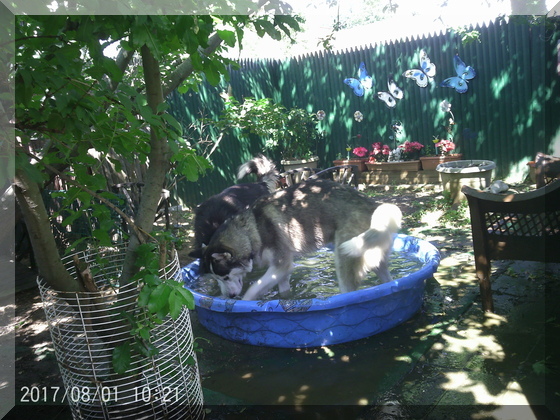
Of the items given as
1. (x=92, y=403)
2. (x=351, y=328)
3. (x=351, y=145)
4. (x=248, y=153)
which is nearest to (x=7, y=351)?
(x=92, y=403)

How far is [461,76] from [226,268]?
8.17 meters

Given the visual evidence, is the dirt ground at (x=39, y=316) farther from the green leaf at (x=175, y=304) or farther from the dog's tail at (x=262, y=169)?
the green leaf at (x=175, y=304)

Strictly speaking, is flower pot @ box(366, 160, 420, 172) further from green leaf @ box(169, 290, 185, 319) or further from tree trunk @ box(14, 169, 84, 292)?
green leaf @ box(169, 290, 185, 319)

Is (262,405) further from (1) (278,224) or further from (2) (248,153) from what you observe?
(2) (248,153)

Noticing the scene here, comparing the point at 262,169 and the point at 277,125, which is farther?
the point at 277,125

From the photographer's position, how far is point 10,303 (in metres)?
5.80

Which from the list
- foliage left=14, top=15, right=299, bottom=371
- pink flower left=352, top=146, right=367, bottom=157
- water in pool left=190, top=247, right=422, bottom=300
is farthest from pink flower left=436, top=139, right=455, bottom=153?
foliage left=14, top=15, right=299, bottom=371

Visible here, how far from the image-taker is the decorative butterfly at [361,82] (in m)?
11.4

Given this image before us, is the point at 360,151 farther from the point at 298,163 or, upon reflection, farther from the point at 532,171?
the point at 532,171

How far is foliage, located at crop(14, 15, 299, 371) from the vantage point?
1912mm

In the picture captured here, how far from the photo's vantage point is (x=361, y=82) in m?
11.5

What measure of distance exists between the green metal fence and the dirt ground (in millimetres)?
2006

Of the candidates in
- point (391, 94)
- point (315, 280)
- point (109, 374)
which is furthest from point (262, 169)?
point (391, 94)

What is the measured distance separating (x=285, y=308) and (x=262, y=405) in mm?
816
